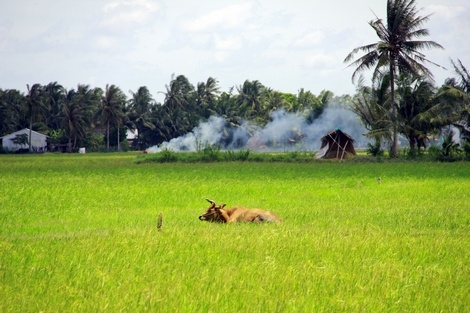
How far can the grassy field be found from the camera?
562cm

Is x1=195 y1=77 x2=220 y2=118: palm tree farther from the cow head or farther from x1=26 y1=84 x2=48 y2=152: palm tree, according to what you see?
the cow head

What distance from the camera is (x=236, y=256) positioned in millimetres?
7523

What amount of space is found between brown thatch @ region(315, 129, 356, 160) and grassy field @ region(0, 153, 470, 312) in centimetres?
2285

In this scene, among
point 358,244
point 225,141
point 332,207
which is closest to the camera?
point 358,244

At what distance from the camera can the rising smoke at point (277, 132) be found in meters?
56.5

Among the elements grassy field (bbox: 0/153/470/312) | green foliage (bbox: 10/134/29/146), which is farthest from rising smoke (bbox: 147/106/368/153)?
grassy field (bbox: 0/153/470/312)

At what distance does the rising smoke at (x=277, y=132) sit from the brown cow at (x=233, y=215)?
1769 inches

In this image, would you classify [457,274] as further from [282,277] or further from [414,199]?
[414,199]

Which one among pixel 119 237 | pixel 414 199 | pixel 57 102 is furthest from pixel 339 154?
pixel 57 102

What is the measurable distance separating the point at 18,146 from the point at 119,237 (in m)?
62.9

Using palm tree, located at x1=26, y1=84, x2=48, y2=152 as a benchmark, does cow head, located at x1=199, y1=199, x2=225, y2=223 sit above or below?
below

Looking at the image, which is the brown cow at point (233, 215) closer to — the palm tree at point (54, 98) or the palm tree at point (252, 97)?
the palm tree at point (252, 97)

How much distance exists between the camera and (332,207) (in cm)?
1268

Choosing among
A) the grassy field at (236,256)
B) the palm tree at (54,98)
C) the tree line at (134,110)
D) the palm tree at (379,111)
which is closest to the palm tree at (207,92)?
the tree line at (134,110)
